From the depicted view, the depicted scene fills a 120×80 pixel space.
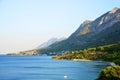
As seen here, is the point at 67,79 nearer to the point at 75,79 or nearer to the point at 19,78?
the point at 75,79

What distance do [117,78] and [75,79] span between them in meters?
54.3

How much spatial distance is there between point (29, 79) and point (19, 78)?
7926 millimetres

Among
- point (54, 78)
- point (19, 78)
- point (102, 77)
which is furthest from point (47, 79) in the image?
point (102, 77)

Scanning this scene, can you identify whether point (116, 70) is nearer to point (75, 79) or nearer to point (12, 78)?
point (75, 79)

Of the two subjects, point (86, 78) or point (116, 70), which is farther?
point (86, 78)

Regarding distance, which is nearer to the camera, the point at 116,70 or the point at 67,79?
the point at 116,70

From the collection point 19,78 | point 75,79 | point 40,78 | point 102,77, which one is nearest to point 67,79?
point 75,79

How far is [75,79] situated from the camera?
154 meters

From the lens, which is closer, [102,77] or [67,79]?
[102,77]

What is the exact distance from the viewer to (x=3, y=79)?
158625mm

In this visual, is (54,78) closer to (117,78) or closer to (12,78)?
(12,78)

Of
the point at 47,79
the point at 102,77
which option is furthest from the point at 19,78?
the point at 102,77

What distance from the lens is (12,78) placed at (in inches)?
6368

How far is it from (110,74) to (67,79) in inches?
2000
